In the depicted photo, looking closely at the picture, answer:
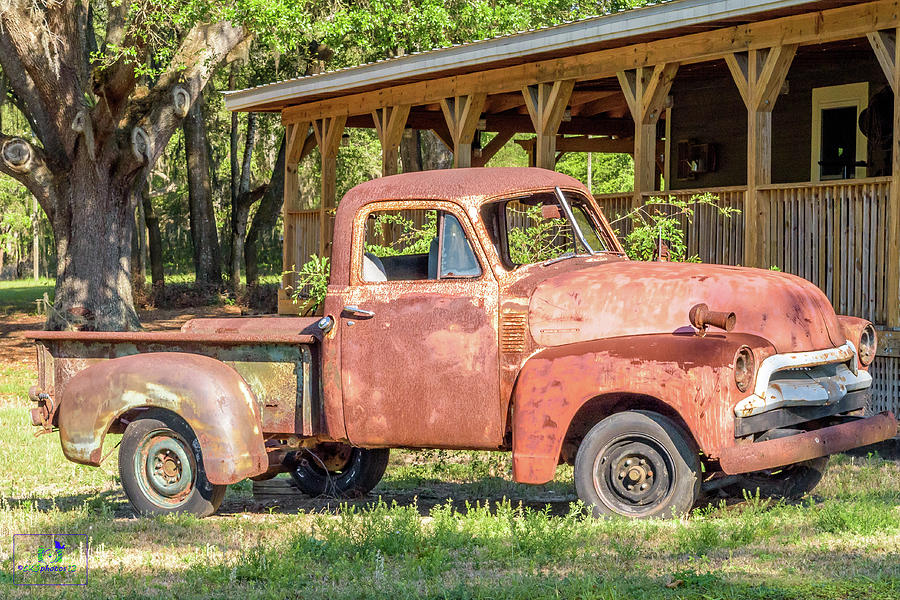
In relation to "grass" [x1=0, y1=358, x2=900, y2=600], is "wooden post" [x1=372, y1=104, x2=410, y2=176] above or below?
above

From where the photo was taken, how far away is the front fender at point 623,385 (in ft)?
20.8

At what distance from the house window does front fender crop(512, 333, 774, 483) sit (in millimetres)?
11285

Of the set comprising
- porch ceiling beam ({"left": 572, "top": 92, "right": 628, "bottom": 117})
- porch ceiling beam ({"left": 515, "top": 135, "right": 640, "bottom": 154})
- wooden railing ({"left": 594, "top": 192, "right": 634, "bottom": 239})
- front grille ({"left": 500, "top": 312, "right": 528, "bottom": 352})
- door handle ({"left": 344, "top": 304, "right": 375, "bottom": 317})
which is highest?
porch ceiling beam ({"left": 572, "top": 92, "right": 628, "bottom": 117})

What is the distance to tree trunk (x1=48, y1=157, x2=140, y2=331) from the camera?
20203 mm

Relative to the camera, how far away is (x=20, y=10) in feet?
60.3

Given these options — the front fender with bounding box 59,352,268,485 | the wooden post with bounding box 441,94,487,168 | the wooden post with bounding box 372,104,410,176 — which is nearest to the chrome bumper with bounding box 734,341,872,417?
the front fender with bounding box 59,352,268,485

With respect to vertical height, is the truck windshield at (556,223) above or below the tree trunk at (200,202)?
below

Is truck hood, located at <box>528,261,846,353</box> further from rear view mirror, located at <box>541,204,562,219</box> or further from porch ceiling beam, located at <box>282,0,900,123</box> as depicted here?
porch ceiling beam, located at <box>282,0,900,123</box>

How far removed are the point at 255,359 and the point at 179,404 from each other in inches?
22.3

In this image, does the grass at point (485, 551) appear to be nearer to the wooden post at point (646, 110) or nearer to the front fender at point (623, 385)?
the front fender at point (623, 385)

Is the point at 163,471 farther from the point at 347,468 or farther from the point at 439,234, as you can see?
the point at 439,234

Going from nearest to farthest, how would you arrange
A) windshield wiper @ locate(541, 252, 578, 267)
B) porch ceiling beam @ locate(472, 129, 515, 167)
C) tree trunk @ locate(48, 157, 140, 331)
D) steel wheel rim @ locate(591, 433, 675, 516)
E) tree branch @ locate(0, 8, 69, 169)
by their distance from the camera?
steel wheel rim @ locate(591, 433, 675, 516) < windshield wiper @ locate(541, 252, 578, 267) < tree branch @ locate(0, 8, 69, 169) < porch ceiling beam @ locate(472, 129, 515, 167) < tree trunk @ locate(48, 157, 140, 331)

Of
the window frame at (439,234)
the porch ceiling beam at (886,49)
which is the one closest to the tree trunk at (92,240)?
the porch ceiling beam at (886,49)

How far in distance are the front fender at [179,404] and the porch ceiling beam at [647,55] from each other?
7.40 meters
